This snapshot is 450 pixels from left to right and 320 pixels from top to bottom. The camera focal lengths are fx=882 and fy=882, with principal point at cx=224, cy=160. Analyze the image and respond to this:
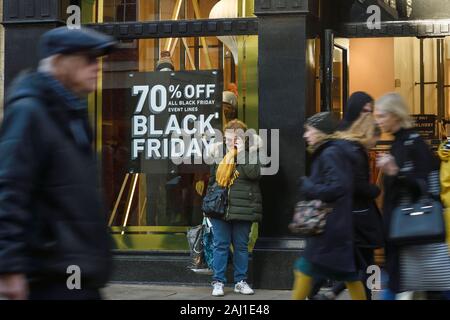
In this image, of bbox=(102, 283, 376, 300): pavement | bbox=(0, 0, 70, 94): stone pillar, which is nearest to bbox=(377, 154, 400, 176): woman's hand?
bbox=(102, 283, 376, 300): pavement

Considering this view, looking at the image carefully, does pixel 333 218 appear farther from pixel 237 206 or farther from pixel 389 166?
pixel 237 206

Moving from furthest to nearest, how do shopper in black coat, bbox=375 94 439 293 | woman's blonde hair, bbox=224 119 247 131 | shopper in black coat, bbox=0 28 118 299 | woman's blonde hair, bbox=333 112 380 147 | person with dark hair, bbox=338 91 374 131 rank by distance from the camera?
woman's blonde hair, bbox=224 119 247 131 → person with dark hair, bbox=338 91 374 131 → woman's blonde hair, bbox=333 112 380 147 → shopper in black coat, bbox=375 94 439 293 → shopper in black coat, bbox=0 28 118 299

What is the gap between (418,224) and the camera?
5.64m

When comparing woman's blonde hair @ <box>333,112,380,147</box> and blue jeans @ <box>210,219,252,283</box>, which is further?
blue jeans @ <box>210,219,252,283</box>

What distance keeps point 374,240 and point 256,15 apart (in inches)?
155

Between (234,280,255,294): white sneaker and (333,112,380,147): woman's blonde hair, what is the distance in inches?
124

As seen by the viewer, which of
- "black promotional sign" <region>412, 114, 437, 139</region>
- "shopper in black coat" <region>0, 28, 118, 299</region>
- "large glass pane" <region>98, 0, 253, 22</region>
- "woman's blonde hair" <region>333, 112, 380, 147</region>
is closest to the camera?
"shopper in black coat" <region>0, 28, 118, 299</region>

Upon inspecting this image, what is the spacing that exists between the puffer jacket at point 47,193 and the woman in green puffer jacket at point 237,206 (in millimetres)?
5779

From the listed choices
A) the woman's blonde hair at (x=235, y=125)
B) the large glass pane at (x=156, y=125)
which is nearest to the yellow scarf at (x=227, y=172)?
the woman's blonde hair at (x=235, y=125)

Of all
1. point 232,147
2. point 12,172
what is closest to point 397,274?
point 12,172

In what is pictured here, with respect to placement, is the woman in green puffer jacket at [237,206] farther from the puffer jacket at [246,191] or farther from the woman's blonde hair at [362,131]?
the woman's blonde hair at [362,131]

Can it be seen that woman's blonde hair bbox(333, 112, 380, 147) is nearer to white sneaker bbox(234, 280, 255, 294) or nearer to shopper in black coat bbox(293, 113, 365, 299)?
shopper in black coat bbox(293, 113, 365, 299)

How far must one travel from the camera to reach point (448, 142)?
310 inches

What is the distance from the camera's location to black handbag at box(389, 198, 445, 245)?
18.5 feet
